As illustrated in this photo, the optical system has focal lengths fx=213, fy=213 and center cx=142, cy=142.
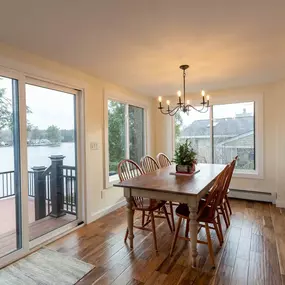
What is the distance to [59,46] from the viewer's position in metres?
2.27

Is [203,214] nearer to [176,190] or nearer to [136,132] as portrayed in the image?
[176,190]

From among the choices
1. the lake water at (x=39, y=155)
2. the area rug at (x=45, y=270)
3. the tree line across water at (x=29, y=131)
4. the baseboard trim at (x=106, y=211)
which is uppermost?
the tree line across water at (x=29, y=131)

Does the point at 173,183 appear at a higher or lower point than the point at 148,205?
higher

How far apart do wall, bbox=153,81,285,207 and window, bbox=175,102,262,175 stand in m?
0.20

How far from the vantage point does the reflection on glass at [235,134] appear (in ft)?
13.9

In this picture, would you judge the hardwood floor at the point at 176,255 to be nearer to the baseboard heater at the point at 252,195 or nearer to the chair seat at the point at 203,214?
the chair seat at the point at 203,214

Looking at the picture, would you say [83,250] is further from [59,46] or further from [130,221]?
[59,46]

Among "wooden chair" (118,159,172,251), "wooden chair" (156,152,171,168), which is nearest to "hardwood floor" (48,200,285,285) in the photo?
"wooden chair" (118,159,172,251)

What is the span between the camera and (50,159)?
278cm

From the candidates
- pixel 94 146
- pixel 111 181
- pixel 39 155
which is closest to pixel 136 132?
pixel 111 181

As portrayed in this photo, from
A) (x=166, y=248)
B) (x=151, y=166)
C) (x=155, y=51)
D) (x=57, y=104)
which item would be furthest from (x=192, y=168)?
(x=57, y=104)

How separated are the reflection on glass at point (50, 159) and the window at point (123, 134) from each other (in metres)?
0.81

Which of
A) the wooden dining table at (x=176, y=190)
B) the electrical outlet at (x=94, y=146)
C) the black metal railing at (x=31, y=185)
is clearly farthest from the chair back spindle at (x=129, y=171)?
the black metal railing at (x=31, y=185)

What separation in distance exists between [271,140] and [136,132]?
2.61m
